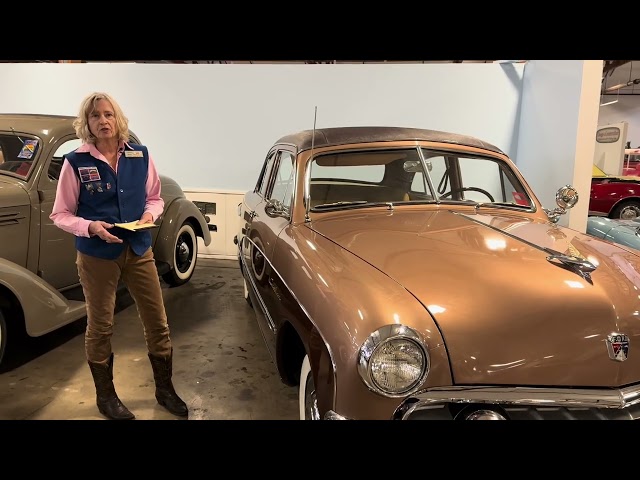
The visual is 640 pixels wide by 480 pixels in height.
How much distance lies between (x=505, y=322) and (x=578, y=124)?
3531 millimetres

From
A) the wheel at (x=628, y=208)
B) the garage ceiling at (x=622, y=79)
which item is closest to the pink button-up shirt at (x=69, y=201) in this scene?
the wheel at (x=628, y=208)

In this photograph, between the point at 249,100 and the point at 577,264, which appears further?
the point at 249,100

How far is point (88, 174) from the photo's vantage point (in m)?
2.26

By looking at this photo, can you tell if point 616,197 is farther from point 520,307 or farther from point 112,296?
point 112,296

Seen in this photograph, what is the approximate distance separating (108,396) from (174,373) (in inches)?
23.5

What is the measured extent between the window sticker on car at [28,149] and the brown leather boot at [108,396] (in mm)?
1890

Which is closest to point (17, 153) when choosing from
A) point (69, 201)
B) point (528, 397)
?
point (69, 201)

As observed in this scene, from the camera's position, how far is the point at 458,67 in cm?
555

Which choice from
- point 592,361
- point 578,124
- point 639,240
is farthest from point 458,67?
point 592,361

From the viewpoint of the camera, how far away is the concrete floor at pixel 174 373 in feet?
8.79

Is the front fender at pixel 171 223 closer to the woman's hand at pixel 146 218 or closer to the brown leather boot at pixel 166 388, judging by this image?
the brown leather boot at pixel 166 388

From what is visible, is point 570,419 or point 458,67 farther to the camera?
point 458,67
